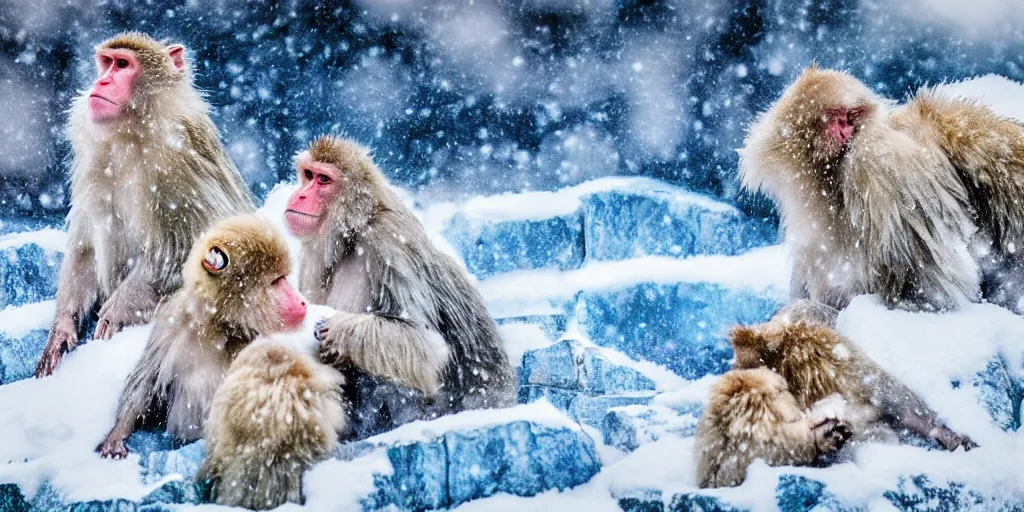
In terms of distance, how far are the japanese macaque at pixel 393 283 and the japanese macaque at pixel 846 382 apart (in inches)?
26.5

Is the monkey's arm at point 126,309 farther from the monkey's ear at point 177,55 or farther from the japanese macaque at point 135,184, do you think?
the monkey's ear at point 177,55

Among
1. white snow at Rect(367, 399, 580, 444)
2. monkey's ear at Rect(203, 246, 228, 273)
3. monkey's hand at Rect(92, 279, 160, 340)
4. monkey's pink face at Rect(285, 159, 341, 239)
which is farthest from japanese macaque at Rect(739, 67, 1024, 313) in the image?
monkey's hand at Rect(92, 279, 160, 340)

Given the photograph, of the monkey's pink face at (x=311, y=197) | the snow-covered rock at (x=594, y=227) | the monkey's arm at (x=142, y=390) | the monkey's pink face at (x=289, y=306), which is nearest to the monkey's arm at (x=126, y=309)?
the monkey's arm at (x=142, y=390)

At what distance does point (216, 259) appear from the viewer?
1.74 metres

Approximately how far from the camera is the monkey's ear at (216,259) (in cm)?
174

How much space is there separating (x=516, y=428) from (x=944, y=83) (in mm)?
1465

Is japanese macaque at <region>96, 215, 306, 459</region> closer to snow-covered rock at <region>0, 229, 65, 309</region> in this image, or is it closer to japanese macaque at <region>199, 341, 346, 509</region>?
japanese macaque at <region>199, 341, 346, 509</region>

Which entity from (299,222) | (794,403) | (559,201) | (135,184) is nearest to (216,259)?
(299,222)

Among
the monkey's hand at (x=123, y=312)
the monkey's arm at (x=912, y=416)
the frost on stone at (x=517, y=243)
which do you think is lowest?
the monkey's arm at (x=912, y=416)

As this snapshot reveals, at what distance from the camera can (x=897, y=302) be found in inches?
78.4

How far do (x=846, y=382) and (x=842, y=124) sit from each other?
0.69 m

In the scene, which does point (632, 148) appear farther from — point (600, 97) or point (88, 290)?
point (88, 290)

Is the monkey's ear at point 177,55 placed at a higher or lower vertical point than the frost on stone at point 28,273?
higher

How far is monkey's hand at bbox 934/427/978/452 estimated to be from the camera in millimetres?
1618
